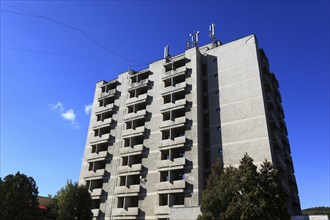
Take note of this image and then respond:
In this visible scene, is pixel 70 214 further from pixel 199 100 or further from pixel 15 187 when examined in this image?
pixel 199 100

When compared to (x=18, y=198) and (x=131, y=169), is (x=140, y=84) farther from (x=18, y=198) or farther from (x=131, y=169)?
(x=18, y=198)

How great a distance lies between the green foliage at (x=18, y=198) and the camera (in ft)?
105

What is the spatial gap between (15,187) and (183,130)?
79.5 feet

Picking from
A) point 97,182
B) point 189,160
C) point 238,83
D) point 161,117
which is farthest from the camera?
point 97,182

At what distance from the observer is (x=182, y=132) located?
42.9 metres

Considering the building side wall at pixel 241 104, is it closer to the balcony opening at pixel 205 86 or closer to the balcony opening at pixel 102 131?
the balcony opening at pixel 205 86

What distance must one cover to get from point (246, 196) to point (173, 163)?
16.7m

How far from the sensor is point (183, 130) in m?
42.6

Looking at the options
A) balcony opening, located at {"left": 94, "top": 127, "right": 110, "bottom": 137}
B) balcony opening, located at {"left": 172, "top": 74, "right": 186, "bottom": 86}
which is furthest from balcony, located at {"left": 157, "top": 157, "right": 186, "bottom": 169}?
balcony opening, located at {"left": 94, "top": 127, "right": 110, "bottom": 137}

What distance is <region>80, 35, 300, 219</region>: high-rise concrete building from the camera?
37781 mm

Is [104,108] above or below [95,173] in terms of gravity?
above

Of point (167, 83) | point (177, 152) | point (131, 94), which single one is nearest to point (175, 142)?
point (177, 152)

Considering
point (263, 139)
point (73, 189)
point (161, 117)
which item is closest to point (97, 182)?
point (73, 189)

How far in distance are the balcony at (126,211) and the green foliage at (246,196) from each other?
16.5 meters
